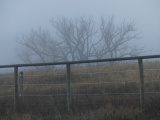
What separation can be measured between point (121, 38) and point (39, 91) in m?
22.7

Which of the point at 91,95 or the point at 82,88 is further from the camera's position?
the point at 82,88

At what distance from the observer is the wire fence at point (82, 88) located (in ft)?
18.8

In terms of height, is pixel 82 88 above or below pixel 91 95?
above

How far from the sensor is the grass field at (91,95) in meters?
5.38

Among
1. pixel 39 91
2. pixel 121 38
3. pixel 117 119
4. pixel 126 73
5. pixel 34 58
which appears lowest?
pixel 117 119

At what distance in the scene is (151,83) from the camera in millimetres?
5762

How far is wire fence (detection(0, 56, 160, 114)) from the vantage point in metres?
5.73

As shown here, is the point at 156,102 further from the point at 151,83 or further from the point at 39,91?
the point at 39,91

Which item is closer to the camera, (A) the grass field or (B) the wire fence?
(A) the grass field

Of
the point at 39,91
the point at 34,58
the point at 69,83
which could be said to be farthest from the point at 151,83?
the point at 34,58

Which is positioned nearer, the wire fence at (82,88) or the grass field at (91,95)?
the grass field at (91,95)

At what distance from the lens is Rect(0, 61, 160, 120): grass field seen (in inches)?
212

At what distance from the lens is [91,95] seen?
600cm

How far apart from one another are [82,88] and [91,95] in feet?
1.06
